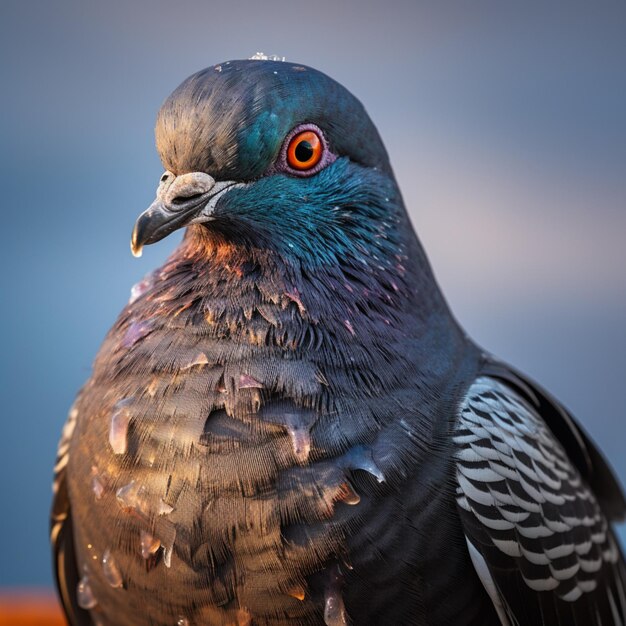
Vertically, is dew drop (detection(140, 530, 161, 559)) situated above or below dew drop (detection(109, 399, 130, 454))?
below

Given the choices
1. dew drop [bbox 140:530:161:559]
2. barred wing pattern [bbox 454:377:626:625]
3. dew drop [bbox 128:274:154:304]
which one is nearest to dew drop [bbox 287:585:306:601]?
dew drop [bbox 140:530:161:559]

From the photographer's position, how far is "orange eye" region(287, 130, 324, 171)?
7.30 ft

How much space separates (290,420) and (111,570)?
0.70 m

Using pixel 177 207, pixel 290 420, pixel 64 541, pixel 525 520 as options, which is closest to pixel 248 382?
pixel 290 420

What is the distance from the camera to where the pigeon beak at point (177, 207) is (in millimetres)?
2064

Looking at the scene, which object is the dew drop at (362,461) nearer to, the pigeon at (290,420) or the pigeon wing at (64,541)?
the pigeon at (290,420)

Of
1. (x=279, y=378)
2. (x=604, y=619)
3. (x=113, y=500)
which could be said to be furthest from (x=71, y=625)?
(x=604, y=619)

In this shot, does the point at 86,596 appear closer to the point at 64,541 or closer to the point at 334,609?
the point at 64,541

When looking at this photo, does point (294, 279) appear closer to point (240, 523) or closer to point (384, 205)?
point (384, 205)

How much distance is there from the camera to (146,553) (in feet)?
6.99

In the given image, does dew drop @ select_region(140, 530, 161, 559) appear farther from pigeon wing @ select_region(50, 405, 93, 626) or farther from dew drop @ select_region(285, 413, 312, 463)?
pigeon wing @ select_region(50, 405, 93, 626)

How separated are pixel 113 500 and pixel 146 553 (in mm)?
175

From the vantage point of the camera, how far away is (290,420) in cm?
208

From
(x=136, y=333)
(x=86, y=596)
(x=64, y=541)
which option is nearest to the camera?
(x=136, y=333)
